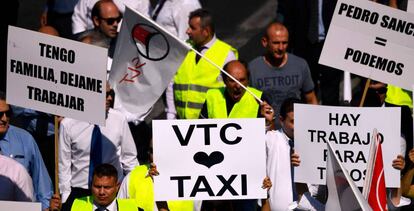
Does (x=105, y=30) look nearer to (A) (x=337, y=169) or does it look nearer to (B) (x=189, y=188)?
(B) (x=189, y=188)

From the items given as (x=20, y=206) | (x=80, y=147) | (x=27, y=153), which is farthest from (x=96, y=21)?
(x=20, y=206)

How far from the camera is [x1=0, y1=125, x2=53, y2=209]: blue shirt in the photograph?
18.2m

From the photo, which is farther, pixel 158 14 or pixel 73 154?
pixel 158 14

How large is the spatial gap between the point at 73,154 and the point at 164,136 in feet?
4.76

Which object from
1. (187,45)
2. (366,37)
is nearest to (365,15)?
(366,37)

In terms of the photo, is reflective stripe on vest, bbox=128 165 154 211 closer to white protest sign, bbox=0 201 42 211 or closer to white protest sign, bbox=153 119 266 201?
white protest sign, bbox=153 119 266 201

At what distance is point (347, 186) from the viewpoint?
1543cm

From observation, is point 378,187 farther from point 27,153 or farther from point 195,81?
point 195,81

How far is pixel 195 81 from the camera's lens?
20094 mm

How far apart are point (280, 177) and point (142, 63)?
184 cm

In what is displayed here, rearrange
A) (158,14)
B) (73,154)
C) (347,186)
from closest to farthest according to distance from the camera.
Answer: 1. (347,186)
2. (73,154)
3. (158,14)

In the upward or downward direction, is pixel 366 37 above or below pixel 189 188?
above

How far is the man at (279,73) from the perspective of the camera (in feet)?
65.4

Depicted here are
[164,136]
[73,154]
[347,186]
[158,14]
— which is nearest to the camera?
[347,186]
